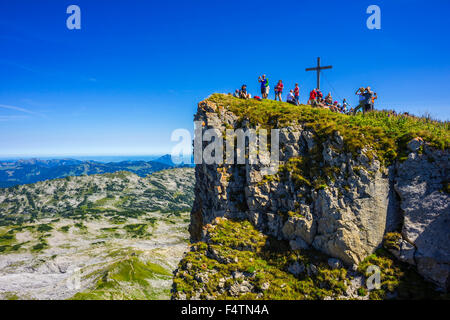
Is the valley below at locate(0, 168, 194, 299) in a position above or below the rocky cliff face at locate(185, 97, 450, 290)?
below

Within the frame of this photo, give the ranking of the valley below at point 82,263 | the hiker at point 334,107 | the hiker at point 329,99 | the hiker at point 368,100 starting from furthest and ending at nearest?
the valley below at point 82,263 < the hiker at point 329,99 < the hiker at point 334,107 < the hiker at point 368,100

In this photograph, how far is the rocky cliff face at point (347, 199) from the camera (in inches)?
778

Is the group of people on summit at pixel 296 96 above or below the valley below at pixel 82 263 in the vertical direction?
above

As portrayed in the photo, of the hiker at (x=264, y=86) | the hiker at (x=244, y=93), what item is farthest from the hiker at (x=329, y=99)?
the hiker at (x=244, y=93)

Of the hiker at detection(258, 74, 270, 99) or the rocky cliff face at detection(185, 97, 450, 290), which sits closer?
the rocky cliff face at detection(185, 97, 450, 290)

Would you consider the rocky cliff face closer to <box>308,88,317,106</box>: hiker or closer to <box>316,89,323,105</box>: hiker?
<box>308,88,317,106</box>: hiker

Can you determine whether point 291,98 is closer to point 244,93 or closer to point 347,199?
point 244,93

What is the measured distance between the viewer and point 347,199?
2219 cm

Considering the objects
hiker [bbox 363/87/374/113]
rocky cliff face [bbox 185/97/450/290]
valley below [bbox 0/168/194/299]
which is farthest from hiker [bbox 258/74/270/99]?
valley below [bbox 0/168/194/299]

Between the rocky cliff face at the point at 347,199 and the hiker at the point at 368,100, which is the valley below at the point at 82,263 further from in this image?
the hiker at the point at 368,100

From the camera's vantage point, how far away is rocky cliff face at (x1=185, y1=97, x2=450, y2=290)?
64.8 ft
